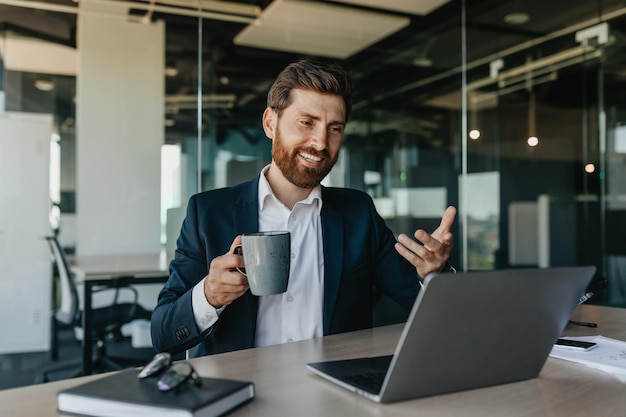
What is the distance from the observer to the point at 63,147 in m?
3.30

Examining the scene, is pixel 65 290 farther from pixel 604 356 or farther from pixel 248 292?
pixel 604 356

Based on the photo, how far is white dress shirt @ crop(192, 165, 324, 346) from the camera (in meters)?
1.36

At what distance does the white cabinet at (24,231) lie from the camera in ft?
10.4

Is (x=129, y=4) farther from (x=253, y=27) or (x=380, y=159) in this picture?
(x=380, y=159)

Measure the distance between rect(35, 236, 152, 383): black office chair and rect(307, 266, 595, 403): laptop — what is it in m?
2.59

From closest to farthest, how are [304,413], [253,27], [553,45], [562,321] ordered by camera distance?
[304,413], [562,321], [253,27], [553,45]

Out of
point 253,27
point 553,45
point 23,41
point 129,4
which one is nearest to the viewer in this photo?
point 23,41

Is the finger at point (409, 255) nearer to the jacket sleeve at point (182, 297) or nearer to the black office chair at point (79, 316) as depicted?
the jacket sleeve at point (182, 297)

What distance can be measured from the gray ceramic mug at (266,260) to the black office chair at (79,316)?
8.00 ft

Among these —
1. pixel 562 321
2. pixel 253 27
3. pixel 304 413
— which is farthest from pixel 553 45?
pixel 304 413

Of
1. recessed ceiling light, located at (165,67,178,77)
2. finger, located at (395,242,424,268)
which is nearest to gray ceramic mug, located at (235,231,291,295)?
finger, located at (395,242,424,268)

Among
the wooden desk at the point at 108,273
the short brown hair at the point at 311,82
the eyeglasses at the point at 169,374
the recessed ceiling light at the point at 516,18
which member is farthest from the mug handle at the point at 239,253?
the recessed ceiling light at the point at 516,18

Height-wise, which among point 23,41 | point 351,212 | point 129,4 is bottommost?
point 351,212

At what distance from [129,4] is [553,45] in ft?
11.6
